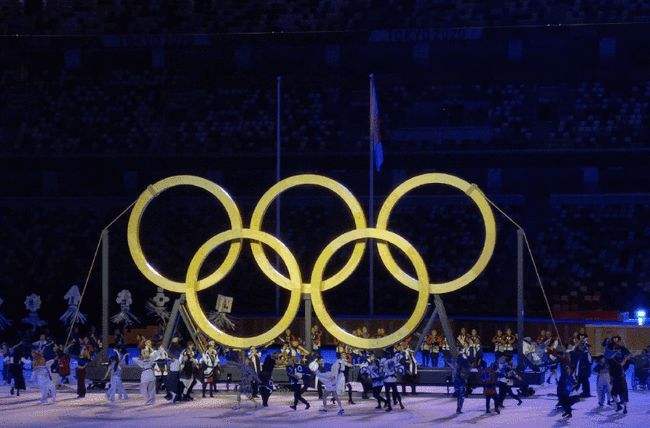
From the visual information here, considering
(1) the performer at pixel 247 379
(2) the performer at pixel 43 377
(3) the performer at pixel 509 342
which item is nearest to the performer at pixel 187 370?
(1) the performer at pixel 247 379

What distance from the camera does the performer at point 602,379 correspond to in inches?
1060

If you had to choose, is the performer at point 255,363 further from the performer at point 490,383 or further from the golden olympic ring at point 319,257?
the performer at point 490,383

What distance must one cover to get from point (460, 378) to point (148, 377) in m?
7.50

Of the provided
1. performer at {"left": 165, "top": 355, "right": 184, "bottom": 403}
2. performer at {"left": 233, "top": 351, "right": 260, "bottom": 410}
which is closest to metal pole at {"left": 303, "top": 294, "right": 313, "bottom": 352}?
performer at {"left": 233, "top": 351, "right": 260, "bottom": 410}

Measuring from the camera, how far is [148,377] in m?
28.3

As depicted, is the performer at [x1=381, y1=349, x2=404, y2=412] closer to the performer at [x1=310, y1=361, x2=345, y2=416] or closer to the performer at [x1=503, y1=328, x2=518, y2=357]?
the performer at [x1=310, y1=361, x2=345, y2=416]

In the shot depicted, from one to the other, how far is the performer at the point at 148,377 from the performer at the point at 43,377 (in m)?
2.20

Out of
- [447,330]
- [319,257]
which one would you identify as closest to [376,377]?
[447,330]

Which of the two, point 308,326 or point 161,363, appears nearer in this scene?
point 161,363

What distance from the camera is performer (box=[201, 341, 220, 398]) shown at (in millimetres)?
29500

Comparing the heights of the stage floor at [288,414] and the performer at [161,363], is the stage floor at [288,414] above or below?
below

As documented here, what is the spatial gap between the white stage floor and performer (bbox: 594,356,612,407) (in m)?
0.29

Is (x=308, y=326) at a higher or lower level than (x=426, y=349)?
higher

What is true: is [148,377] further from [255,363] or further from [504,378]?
[504,378]
